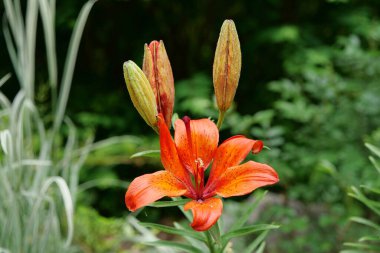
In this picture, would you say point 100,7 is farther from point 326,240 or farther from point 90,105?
point 326,240

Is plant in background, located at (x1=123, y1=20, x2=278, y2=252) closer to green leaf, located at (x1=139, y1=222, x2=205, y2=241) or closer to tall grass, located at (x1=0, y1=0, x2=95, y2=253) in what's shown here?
green leaf, located at (x1=139, y1=222, x2=205, y2=241)

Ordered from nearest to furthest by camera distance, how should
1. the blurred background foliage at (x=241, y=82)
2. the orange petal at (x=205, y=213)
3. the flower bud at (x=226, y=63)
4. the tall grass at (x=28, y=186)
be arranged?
the orange petal at (x=205, y=213)
the flower bud at (x=226, y=63)
the tall grass at (x=28, y=186)
the blurred background foliage at (x=241, y=82)

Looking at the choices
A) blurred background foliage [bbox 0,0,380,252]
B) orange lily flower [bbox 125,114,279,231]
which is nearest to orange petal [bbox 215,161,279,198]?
orange lily flower [bbox 125,114,279,231]

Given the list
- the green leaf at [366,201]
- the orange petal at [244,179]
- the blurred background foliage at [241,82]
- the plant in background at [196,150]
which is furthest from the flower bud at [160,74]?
the blurred background foliage at [241,82]

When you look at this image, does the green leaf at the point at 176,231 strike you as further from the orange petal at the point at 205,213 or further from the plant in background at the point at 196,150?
the orange petal at the point at 205,213

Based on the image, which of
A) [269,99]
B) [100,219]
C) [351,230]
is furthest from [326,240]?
[269,99]

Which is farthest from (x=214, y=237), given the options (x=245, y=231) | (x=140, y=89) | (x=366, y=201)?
(x=366, y=201)
